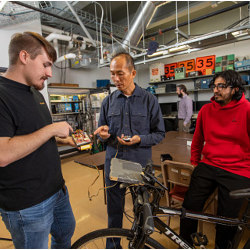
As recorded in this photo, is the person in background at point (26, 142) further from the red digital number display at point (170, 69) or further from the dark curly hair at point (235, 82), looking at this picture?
the red digital number display at point (170, 69)

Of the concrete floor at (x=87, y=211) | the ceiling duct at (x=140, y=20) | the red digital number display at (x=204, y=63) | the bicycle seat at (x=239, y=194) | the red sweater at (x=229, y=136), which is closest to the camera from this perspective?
the bicycle seat at (x=239, y=194)

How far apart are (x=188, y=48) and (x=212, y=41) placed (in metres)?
0.56

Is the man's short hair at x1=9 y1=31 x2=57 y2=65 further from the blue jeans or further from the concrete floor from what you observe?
the concrete floor

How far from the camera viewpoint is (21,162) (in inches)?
33.0

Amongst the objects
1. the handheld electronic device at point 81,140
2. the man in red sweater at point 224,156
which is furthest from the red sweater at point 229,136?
the handheld electronic device at point 81,140

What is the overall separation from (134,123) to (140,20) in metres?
3.43

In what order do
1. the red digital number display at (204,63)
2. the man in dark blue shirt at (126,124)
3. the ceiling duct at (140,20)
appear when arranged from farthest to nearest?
the red digital number display at (204,63) < the ceiling duct at (140,20) < the man in dark blue shirt at (126,124)

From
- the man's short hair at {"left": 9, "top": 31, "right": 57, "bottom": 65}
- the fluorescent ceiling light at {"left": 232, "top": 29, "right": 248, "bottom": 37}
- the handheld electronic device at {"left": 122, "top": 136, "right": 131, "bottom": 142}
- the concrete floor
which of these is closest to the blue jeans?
the handheld electronic device at {"left": 122, "top": 136, "right": 131, "bottom": 142}

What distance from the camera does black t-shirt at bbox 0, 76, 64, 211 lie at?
80cm

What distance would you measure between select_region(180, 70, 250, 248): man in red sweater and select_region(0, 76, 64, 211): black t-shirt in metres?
1.30

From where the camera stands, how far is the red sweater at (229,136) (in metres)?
1.47

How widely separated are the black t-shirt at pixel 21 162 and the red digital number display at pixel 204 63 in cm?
591

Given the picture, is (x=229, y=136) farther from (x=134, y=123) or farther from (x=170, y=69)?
(x=170, y=69)

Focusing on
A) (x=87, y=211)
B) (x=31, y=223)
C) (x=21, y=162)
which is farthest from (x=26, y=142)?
(x=87, y=211)
